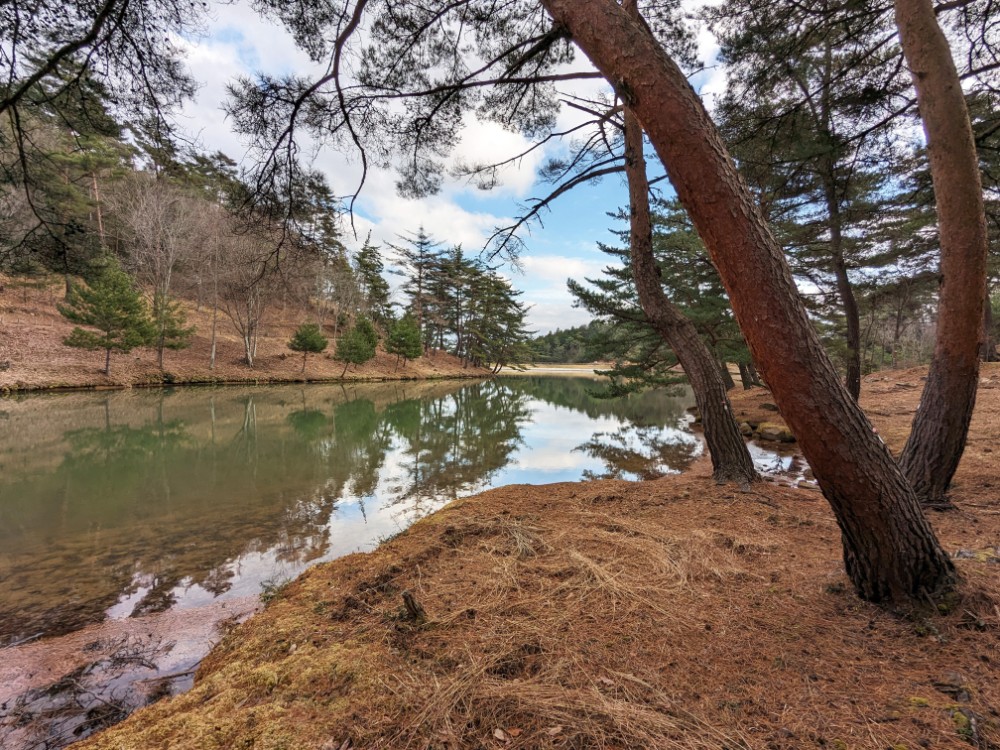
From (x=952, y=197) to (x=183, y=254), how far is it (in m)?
22.6

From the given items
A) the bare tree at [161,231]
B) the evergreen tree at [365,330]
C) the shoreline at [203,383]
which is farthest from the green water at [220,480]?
the evergreen tree at [365,330]

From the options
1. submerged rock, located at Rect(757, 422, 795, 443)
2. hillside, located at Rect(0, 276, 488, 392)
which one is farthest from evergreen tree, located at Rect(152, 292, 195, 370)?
submerged rock, located at Rect(757, 422, 795, 443)

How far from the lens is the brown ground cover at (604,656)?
3.61 feet

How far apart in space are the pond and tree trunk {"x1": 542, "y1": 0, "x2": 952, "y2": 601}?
296cm

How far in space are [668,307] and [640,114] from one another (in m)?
2.91

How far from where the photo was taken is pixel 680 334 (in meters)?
4.32

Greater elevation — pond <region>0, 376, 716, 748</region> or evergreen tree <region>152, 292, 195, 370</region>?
evergreen tree <region>152, 292, 195, 370</region>

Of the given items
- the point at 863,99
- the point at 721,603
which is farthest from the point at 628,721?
the point at 863,99

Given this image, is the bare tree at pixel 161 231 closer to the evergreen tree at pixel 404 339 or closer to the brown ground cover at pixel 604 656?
the evergreen tree at pixel 404 339

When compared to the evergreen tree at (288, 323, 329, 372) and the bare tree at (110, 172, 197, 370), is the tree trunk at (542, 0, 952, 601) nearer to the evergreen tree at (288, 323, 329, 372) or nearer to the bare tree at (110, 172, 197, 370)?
the bare tree at (110, 172, 197, 370)

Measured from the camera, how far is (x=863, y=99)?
11.4 feet

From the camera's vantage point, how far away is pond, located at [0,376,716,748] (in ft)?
6.81

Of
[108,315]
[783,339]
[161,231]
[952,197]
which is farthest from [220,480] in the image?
[161,231]

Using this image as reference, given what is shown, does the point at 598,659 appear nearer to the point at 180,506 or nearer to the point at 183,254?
the point at 180,506
